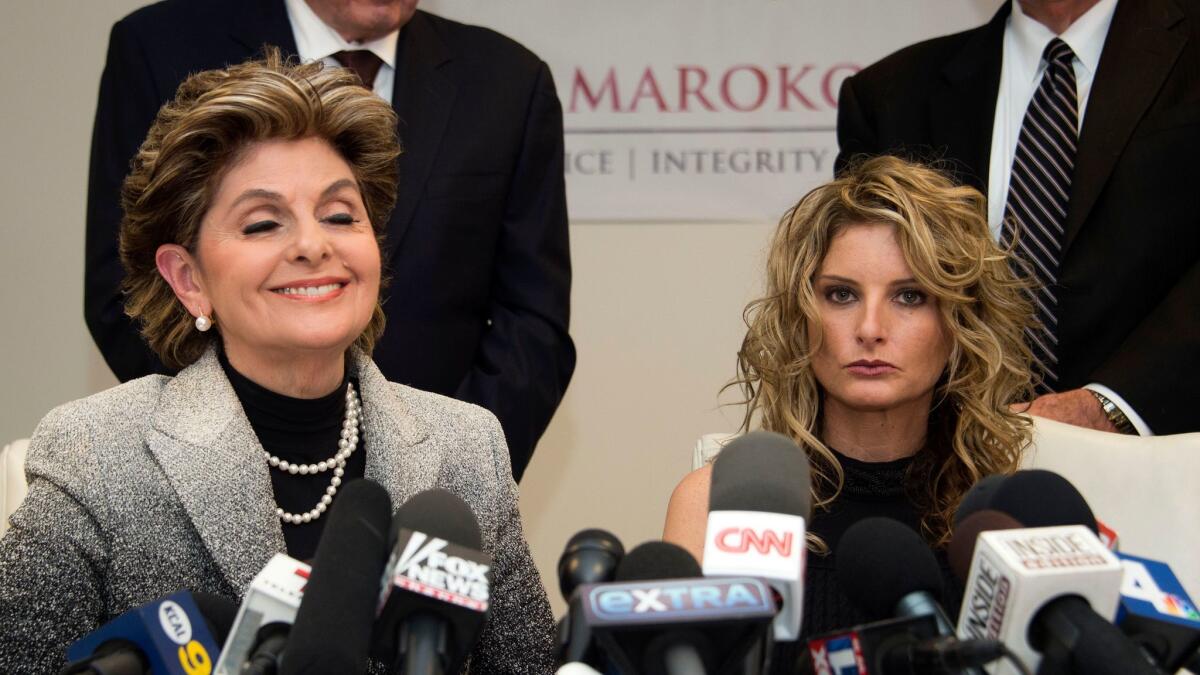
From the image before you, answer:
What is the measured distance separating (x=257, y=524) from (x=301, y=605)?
0.98 meters

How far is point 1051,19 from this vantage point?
3.42m

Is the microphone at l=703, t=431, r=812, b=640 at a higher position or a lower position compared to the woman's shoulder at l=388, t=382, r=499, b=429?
higher

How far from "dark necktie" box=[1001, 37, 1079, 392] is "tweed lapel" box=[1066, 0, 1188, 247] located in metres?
0.03

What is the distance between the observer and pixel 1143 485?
8.90 feet

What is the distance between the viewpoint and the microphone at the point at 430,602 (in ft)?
4.26

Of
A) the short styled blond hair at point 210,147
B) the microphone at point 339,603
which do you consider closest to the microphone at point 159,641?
the microphone at point 339,603

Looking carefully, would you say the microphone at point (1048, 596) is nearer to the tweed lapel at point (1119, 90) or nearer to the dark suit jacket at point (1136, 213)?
the dark suit jacket at point (1136, 213)

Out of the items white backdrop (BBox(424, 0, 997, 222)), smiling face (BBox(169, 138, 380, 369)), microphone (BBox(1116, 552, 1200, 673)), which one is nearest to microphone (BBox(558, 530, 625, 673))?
microphone (BBox(1116, 552, 1200, 673))

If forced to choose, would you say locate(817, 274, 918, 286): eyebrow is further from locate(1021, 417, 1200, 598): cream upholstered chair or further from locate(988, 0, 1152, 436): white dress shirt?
locate(988, 0, 1152, 436): white dress shirt

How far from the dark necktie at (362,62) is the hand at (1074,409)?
1.58m

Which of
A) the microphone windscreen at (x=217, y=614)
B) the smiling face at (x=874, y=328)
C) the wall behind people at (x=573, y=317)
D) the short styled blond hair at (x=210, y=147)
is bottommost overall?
the wall behind people at (x=573, y=317)

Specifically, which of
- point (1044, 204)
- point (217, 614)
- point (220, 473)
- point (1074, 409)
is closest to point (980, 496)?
point (217, 614)

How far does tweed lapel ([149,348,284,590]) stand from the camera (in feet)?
7.38

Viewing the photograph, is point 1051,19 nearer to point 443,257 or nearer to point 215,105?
point 443,257
